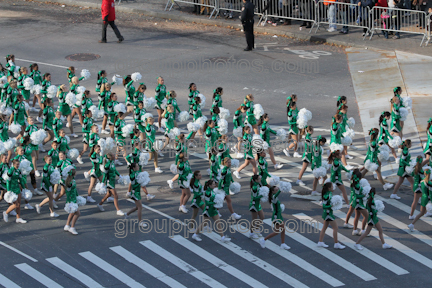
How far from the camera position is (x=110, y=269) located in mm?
12211

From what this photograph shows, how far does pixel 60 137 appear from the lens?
1565 centimetres

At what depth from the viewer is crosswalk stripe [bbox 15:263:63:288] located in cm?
1174

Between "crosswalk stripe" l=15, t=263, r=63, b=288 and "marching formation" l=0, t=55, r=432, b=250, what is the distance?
1.50m

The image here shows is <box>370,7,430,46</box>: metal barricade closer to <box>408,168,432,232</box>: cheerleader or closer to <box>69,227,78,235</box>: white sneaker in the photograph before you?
<box>408,168,432,232</box>: cheerleader

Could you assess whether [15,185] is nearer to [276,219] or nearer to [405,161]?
[276,219]

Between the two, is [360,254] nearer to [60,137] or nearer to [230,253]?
[230,253]

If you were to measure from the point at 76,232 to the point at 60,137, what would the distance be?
3.00m

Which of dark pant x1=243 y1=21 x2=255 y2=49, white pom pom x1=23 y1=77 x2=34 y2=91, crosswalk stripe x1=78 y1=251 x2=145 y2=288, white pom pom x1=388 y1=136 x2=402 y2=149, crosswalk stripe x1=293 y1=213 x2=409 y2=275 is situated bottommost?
crosswalk stripe x1=78 y1=251 x2=145 y2=288

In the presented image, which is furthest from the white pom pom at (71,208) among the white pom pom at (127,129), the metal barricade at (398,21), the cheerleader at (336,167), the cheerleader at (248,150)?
the metal barricade at (398,21)

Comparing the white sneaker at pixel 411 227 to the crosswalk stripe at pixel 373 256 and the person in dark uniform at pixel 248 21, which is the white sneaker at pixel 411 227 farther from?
the person in dark uniform at pixel 248 21

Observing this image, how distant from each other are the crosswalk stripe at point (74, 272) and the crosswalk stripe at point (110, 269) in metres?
0.40

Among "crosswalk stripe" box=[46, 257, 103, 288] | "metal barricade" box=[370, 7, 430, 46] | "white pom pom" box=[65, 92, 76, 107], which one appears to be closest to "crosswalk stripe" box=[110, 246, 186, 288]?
"crosswalk stripe" box=[46, 257, 103, 288]

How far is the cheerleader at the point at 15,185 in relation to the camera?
540 inches

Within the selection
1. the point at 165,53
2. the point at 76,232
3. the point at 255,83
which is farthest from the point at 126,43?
the point at 76,232
